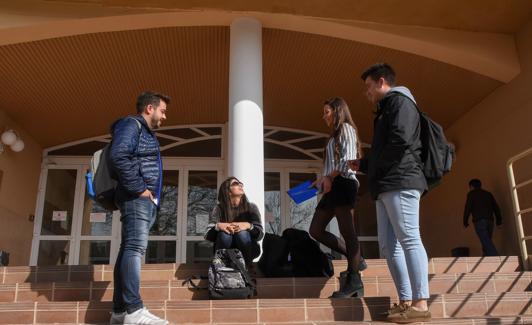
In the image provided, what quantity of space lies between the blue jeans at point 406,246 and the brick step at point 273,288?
3.90 feet

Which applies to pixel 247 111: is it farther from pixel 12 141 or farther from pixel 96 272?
pixel 12 141

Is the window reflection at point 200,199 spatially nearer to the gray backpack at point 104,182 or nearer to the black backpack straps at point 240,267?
the black backpack straps at point 240,267

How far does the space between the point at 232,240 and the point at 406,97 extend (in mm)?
2069

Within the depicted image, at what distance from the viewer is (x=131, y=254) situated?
10.6ft

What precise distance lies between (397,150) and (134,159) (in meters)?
1.70

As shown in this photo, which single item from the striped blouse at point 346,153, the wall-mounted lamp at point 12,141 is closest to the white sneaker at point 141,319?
the striped blouse at point 346,153

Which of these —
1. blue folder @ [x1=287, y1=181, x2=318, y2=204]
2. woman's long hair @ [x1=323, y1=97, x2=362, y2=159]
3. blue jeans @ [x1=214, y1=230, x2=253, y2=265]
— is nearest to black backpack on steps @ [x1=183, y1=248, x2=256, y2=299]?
blue jeans @ [x1=214, y1=230, x2=253, y2=265]

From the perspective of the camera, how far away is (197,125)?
10227 mm

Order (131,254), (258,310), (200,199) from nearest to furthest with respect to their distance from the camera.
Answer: (131,254) → (258,310) → (200,199)

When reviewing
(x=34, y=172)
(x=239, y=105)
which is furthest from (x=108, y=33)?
(x=34, y=172)

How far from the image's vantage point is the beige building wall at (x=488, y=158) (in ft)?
23.8

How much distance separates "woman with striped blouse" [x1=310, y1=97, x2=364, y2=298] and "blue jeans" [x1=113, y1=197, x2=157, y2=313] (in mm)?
1429

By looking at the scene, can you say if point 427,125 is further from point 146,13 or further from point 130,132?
point 146,13

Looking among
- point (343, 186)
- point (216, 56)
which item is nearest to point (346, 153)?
point (343, 186)
